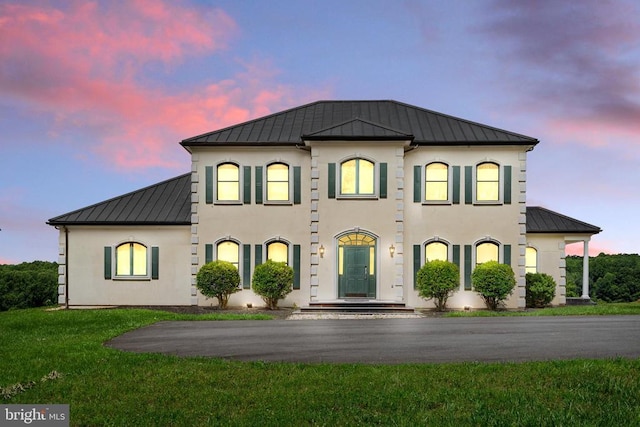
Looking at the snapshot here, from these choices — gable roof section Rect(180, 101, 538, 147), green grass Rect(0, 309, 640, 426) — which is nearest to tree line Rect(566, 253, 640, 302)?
gable roof section Rect(180, 101, 538, 147)

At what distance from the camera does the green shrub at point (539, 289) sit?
73.6ft

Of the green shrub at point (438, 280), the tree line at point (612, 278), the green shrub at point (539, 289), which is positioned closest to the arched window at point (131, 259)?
the green shrub at point (438, 280)

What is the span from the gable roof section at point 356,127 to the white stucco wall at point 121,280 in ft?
14.5

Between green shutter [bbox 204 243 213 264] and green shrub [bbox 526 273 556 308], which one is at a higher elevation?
green shutter [bbox 204 243 213 264]

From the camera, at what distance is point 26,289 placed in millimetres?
27250

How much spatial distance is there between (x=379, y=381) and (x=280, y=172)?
15.9 m

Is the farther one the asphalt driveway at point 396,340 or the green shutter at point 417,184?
the green shutter at point 417,184

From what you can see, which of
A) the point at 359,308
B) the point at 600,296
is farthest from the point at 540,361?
the point at 600,296

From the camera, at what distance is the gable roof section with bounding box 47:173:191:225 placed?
22.7 meters

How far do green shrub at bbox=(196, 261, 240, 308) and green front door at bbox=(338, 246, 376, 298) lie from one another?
434 cm

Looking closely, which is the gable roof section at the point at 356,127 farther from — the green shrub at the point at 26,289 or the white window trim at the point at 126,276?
the green shrub at the point at 26,289

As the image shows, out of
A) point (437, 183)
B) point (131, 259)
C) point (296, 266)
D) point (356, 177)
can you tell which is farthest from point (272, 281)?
point (437, 183)

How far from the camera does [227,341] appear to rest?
1118 centimetres

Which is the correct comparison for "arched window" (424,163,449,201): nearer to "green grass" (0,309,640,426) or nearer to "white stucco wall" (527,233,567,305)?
"white stucco wall" (527,233,567,305)
